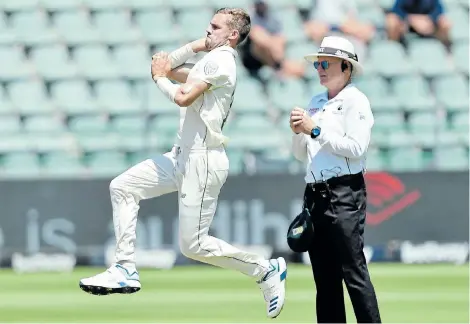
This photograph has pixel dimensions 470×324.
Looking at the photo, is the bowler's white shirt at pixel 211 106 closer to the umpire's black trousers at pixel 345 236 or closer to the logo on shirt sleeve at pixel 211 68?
the logo on shirt sleeve at pixel 211 68

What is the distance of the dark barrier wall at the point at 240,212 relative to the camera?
12.5 m

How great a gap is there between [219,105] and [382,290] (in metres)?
3.99

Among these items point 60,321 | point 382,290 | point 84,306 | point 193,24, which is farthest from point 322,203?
point 193,24

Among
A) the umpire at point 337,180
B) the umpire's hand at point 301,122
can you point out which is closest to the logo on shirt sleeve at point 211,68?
the umpire at point 337,180

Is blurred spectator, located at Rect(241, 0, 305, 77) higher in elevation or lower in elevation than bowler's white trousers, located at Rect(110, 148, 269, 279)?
higher

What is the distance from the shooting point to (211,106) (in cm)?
666

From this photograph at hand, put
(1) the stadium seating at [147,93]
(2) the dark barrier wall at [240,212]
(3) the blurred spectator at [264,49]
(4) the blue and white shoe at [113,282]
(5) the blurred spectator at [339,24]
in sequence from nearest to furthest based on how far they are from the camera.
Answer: (4) the blue and white shoe at [113,282] < (2) the dark barrier wall at [240,212] < (1) the stadium seating at [147,93] < (3) the blurred spectator at [264,49] < (5) the blurred spectator at [339,24]

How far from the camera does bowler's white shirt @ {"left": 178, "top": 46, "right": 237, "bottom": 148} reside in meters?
6.56

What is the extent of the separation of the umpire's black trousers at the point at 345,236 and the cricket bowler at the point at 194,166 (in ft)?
2.66

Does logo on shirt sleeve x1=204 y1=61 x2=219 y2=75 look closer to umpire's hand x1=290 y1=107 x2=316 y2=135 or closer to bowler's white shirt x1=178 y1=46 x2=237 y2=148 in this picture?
bowler's white shirt x1=178 y1=46 x2=237 y2=148

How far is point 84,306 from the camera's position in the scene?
9055 mm

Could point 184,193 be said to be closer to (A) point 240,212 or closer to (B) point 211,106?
(B) point 211,106

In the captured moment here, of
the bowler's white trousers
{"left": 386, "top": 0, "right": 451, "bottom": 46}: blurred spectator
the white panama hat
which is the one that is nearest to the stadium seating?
{"left": 386, "top": 0, "right": 451, "bottom": 46}: blurred spectator

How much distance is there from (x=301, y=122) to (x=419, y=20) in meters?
9.40
